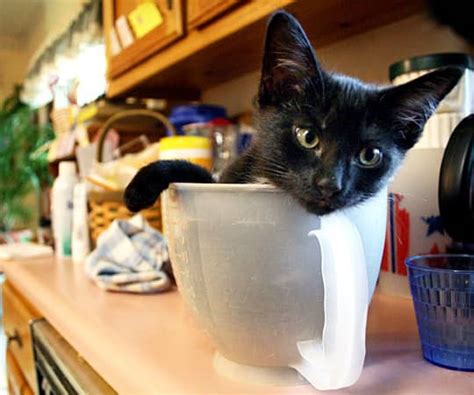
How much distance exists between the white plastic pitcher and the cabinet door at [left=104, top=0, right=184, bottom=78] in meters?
0.74

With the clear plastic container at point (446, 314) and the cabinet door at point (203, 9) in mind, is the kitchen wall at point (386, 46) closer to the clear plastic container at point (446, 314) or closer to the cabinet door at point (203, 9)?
the cabinet door at point (203, 9)

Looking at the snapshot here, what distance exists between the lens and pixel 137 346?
1.73 feet

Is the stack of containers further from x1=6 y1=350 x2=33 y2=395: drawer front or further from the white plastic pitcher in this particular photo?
x1=6 y1=350 x2=33 y2=395: drawer front

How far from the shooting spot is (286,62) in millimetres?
397

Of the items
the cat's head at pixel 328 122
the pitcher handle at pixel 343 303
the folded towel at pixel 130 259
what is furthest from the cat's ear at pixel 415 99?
the folded towel at pixel 130 259

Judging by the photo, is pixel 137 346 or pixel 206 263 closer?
pixel 206 263

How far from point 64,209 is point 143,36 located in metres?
0.47

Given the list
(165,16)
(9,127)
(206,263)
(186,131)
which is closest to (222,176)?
(206,263)

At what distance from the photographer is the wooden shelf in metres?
0.83

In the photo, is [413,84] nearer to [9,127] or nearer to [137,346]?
[137,346]

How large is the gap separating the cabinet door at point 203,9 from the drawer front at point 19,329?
63 cm

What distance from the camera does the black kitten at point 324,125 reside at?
1.24 ft

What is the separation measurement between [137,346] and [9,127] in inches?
163

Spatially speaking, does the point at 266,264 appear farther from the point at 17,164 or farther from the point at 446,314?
the point at 17,164
